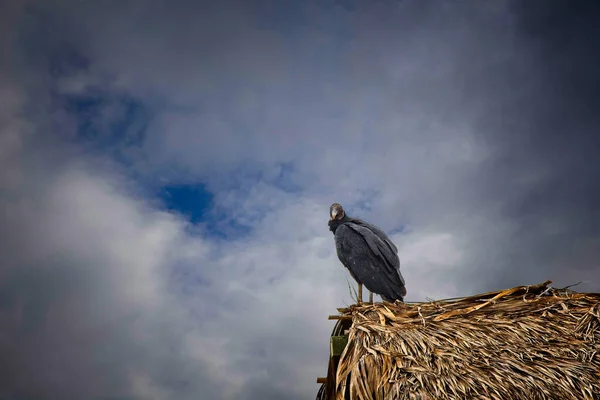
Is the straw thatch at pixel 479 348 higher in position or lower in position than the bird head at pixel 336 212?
lower

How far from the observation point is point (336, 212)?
30.5 ft

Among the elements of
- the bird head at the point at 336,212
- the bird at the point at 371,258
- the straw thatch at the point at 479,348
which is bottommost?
the straw thatch at the point at 479,348

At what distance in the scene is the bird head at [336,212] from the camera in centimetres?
927

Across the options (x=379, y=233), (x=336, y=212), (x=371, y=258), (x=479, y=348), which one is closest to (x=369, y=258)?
(x=371, y=258)

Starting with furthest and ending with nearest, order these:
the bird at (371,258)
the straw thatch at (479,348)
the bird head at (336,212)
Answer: the bird head at (336,212)
the bird at (371,258)
the straw thatch at (479,348)

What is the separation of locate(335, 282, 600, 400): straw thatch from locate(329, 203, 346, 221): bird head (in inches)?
147

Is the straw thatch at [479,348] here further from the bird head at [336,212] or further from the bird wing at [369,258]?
the bird head at [336,212]

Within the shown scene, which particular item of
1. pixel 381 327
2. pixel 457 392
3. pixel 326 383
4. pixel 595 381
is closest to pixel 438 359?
pixel 457 392

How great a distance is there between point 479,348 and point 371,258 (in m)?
3.36

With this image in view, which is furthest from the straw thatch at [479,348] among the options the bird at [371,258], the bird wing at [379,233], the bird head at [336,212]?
the bird head at [336,212]

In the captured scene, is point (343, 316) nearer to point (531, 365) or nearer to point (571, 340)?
point (531, 365)

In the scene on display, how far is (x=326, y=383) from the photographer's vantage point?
6098 millimetres

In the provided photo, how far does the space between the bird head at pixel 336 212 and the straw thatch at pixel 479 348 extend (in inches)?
147

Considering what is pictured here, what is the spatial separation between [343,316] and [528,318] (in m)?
2.15
